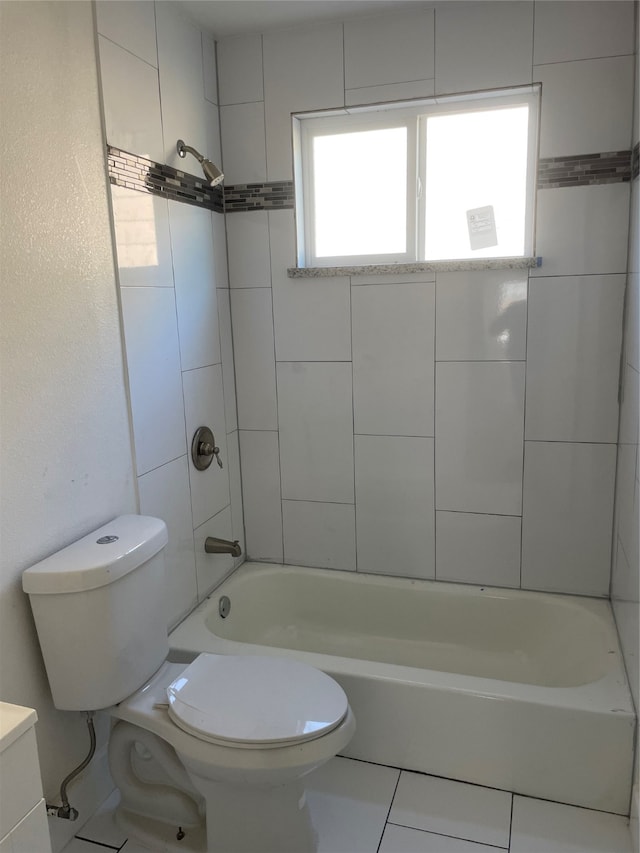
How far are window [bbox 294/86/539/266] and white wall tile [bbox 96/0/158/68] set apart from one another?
0.61 metres

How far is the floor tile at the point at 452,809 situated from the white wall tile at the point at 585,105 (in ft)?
6.56

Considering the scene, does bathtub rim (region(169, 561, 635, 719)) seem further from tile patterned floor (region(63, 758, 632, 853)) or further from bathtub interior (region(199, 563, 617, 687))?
tile patterned floor (region(63, 758, 632, 853))

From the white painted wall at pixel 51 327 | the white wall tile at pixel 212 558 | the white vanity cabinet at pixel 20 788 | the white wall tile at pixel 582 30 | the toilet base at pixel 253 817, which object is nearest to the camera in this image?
the white vanity cabinet at pixel 20 788

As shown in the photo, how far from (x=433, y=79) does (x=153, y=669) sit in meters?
2.08

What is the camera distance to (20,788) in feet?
3.66

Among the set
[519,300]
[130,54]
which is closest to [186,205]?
[130,54]

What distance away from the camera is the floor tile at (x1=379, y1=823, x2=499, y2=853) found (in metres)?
1.69

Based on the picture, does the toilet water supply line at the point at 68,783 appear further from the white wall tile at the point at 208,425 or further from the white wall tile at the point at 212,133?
the white wall tile at the point at 212,133

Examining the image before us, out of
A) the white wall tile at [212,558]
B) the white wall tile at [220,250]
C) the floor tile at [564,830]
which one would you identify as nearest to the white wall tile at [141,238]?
the white wall tile at [220,250]

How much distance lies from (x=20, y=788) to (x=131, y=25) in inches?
77.2

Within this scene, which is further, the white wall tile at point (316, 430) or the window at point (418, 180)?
the white wall tile at point (316, 430)

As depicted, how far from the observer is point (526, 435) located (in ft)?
7.50

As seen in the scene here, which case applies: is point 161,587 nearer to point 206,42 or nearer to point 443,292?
point 443,292

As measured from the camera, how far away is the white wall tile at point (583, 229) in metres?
2.06
